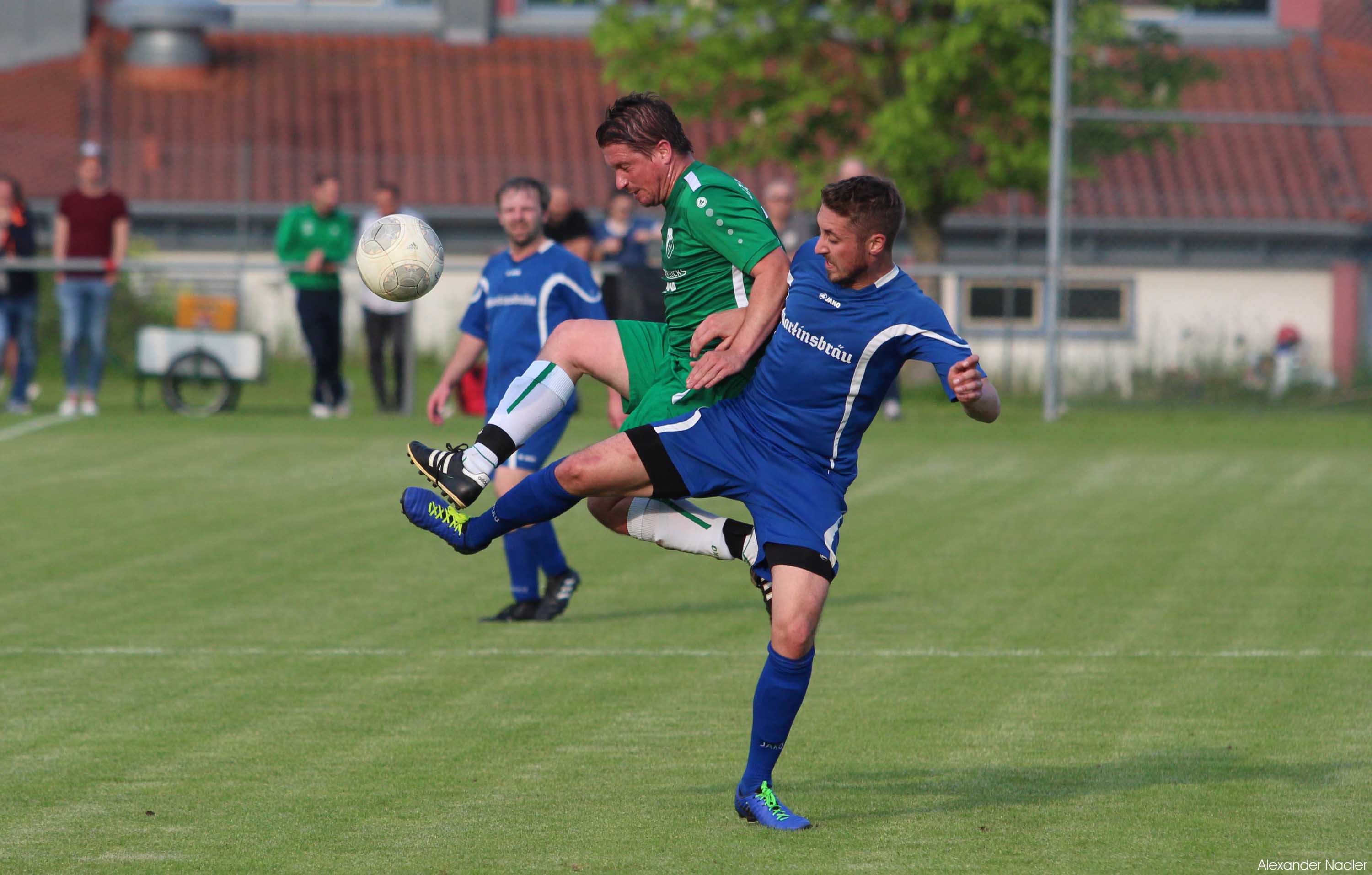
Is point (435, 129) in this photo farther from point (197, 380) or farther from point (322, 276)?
point (322, 276)

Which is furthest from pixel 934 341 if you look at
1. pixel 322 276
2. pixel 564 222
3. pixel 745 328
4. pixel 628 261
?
pixel 322 276

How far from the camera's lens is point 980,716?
7.33 m

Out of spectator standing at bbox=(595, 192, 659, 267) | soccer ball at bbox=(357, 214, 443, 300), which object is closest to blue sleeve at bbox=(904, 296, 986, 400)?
soccer ball at bbox=(357, 214, 443, 300)

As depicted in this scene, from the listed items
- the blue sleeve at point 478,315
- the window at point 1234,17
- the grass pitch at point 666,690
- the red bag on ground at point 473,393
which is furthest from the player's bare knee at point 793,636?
the window at point 1234,17

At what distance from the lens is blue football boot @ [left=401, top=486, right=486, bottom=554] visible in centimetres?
632

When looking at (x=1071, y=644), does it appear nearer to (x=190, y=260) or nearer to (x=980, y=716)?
(x=980, y=716)

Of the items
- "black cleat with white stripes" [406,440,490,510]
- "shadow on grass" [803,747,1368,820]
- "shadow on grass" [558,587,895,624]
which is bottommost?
"shadow on grass" [558,587,895,624]

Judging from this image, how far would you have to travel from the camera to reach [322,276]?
60.4ft

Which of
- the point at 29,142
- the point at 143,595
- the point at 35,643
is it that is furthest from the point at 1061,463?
the point at 29,142

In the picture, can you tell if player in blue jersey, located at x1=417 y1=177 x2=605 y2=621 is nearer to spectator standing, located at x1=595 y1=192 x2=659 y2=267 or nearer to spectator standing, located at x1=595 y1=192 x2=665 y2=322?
spectator standing, located at x1=595 y1=192 x2=665 y2=322

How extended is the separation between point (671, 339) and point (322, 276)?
12354mm

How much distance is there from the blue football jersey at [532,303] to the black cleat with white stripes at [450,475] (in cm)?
306

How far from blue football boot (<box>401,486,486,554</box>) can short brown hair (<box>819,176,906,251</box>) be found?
161 cm

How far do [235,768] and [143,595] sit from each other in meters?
→ 3.87
